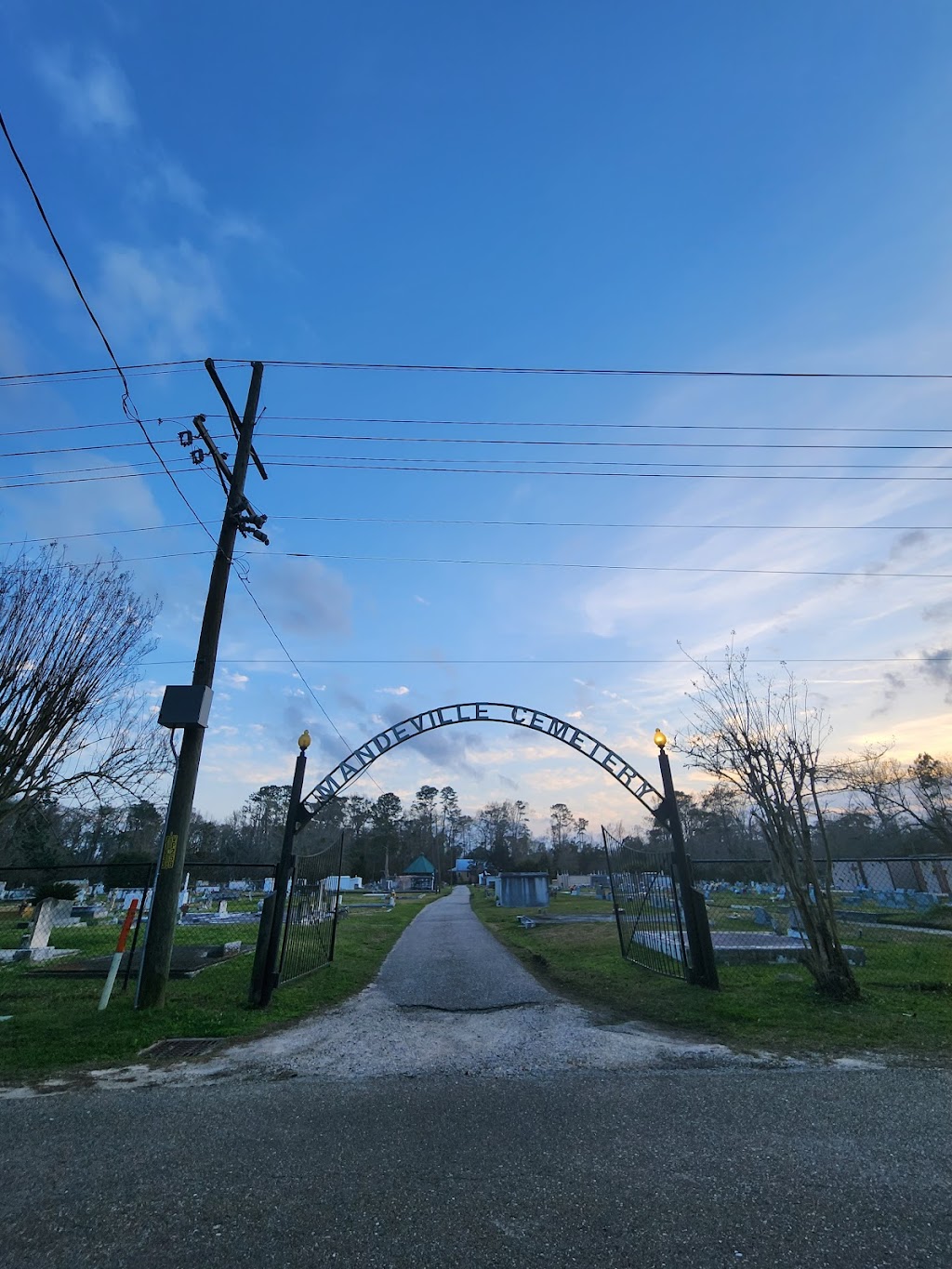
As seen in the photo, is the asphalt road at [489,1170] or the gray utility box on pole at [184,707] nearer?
the asphalt road at [489,1170]

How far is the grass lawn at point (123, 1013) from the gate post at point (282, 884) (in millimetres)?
317

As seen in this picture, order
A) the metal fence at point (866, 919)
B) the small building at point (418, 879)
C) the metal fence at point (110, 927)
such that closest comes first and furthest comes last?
the metal fence at point (866, 919)
the metal fence at point (110, 927)
the small building at point (418, 879)

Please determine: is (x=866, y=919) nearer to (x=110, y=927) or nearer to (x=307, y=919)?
(x=307, y=919)

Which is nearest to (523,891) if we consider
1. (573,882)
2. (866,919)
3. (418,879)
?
(866,919)

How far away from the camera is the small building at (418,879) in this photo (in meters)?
59.3

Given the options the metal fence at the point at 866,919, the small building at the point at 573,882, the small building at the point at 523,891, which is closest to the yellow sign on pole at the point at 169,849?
the metal fence at the point at 866,919

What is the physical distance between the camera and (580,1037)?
6336 mm

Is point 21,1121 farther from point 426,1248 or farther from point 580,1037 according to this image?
point 580,1037

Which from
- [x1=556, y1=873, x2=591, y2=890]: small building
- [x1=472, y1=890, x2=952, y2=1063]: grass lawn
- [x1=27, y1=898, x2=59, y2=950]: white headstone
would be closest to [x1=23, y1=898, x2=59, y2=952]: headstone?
[x1=27, y1=898, x2=59, y2=950]: white headstone

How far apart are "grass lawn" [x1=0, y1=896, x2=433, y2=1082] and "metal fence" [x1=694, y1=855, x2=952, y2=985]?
6.45 meters

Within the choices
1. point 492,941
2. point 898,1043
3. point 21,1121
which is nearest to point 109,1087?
point 21,1121

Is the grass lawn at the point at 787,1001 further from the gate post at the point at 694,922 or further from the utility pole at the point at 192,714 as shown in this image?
the utility pole at the point at 192,714

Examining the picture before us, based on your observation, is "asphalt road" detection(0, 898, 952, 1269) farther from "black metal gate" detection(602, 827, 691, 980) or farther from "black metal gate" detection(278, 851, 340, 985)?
"black metal gate" detection(602, 827, 691, 980)

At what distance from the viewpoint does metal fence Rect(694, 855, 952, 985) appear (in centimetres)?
1007
